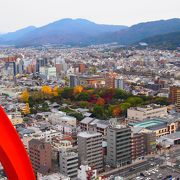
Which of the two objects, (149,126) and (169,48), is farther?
(169,48)

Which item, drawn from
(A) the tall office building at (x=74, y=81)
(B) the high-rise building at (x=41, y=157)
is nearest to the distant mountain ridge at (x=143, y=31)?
(A) the tall office building at (x=74, y=81)

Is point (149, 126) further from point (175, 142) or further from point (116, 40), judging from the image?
point (116, 40)

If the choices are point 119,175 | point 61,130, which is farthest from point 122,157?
point 61,130

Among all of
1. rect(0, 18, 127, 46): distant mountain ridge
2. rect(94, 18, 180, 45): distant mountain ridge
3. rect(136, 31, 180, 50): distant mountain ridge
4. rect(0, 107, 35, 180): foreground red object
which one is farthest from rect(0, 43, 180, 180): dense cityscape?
rect(0, 18, 127, 46): distant mountain ridge

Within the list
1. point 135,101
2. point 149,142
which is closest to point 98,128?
point 149,142

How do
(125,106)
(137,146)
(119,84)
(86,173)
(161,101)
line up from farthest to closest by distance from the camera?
(119,84), (161,101), (125,106), (137,146), (86,173)

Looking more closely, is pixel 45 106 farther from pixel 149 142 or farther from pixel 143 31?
pixel 143 31

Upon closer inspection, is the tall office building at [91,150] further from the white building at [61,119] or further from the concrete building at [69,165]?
the white building at [61,119]
